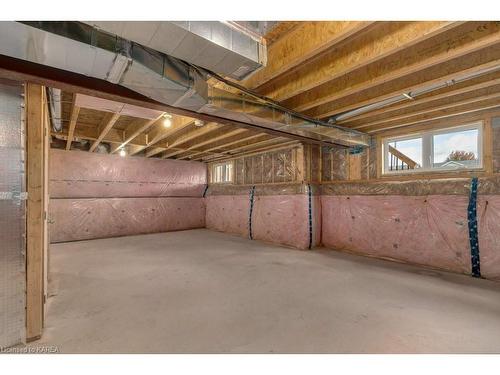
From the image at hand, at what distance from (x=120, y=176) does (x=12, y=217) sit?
4867 mm

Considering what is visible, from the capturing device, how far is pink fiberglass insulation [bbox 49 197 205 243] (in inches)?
205

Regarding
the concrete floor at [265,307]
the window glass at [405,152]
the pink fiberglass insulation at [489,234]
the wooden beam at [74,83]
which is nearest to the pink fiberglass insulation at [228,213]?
the concrete floor at [265,307]

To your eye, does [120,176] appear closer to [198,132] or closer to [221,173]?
[221,173]

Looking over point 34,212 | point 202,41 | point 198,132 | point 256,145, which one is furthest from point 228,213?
point 202,41

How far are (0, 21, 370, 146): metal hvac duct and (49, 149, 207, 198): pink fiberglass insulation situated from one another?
480cm

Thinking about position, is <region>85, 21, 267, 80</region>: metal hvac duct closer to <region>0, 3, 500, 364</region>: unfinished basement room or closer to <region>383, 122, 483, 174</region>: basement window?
<region>0, 3, 500, 364</region>: unfinished basement room

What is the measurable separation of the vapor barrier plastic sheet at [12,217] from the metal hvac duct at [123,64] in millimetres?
478

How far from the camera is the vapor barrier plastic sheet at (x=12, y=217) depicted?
1.51 meters

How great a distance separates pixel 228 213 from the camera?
6430 millimetres

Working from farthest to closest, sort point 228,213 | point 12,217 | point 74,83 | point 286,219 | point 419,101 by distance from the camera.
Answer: point 228,213, point 286,219, point 419,101, point 74,83, point 12,217

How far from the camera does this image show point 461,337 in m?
1.63

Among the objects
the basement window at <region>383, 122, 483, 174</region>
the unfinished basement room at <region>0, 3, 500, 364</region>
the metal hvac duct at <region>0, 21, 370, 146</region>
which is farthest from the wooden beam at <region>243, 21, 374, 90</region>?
the basement window at <region>383, 122, 483, 174</region>

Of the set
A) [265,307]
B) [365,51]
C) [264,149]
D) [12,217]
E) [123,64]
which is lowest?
[265,307]
